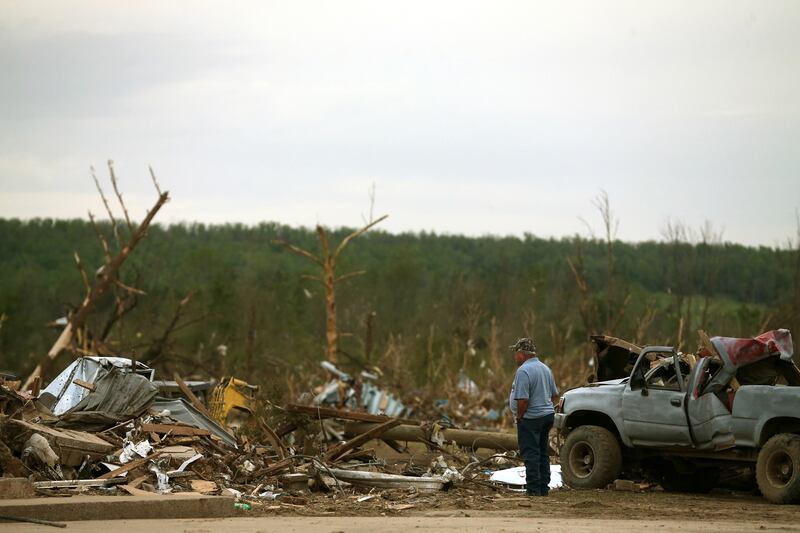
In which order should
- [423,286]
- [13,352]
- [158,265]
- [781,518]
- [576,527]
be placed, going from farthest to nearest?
1. [423,286]
2. [158,265]
3. [13,352]
4. [781,518]
5. [576,527]

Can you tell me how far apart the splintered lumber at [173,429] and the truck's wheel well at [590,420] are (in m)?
5.60

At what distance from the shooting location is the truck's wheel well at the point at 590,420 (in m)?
15.9

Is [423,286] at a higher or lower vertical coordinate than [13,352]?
higher

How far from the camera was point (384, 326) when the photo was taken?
61625 millimetres

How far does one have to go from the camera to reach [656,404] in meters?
15.0

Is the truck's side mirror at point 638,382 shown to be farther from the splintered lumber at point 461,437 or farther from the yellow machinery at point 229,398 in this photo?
the yellow machinery at point 229,398

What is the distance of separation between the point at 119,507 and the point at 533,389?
18.7ft

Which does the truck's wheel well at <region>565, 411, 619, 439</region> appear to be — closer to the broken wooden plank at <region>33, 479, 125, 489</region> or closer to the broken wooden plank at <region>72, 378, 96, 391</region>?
the broken wooden plank at <region>33, 479, 125, 489</region>

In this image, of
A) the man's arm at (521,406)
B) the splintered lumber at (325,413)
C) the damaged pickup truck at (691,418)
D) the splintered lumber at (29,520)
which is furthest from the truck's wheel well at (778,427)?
the splintered lumber at (29,520)

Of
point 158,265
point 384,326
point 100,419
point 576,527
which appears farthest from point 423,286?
point 576,527

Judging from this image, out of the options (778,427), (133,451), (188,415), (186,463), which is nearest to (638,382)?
(778,427)

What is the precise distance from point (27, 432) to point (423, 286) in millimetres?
61703

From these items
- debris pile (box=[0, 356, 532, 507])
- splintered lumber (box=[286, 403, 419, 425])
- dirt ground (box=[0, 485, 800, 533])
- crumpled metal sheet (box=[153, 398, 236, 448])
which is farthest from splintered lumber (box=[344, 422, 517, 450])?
dirt ground (box=[0, 485, 800, 533])

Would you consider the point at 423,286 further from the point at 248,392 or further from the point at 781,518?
the point at 781,518
